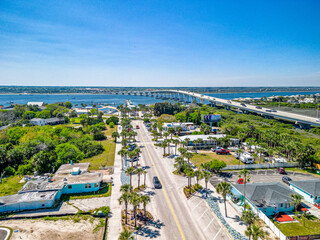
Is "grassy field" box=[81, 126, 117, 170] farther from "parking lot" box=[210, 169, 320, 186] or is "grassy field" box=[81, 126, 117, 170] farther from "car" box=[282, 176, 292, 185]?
"car" box=[282, 176, 292, 185]

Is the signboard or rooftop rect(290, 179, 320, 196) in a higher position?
the signboard

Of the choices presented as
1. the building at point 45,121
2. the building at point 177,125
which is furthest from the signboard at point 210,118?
the building at point 45,121

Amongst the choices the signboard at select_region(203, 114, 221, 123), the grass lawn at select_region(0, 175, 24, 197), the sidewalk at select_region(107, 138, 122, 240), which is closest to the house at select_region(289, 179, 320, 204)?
the sidewalk at select_region(107, 138, 122, 240)

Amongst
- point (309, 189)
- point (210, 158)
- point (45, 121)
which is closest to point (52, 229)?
point (210, 158)

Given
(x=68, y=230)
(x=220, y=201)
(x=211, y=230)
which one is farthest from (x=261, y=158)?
(x=68, y=230)

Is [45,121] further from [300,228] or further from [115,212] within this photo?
[300,228]

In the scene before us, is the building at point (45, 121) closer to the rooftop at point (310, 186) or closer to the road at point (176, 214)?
the road at point (176, 214)
